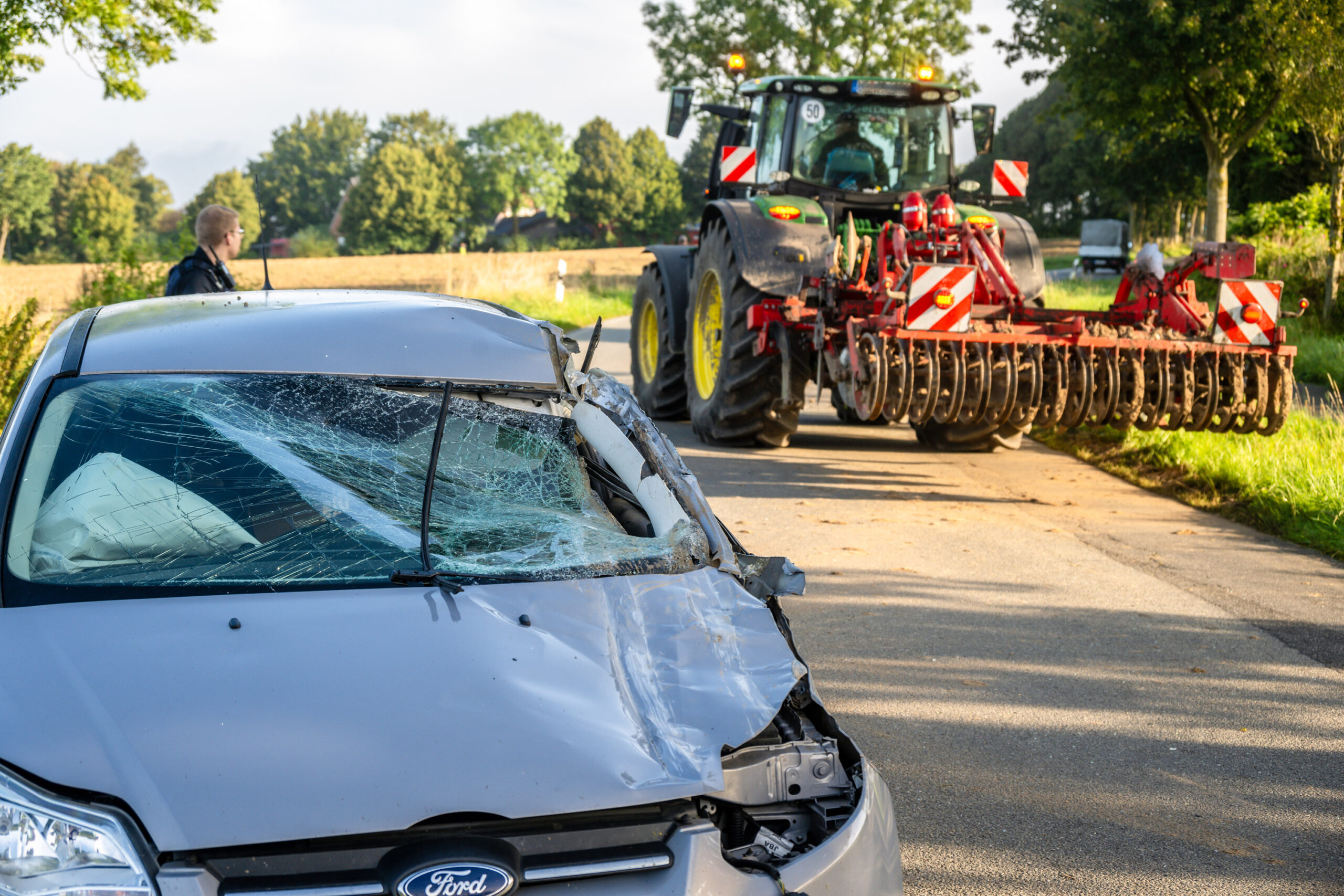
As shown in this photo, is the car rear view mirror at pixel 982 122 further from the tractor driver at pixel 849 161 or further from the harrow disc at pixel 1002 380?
the harrow disc at pixel 1002 380

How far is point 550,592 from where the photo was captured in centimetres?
230

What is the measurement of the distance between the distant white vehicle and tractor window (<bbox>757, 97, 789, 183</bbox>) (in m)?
30.8

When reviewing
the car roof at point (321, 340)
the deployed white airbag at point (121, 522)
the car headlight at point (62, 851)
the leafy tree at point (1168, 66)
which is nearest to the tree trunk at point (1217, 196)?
the leafy tree at point (1168, 66)

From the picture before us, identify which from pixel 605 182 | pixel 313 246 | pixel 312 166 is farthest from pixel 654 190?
pixel 312 166

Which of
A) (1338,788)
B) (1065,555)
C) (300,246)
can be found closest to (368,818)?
(1338,788)

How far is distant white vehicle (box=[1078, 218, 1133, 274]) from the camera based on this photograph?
38562 mm

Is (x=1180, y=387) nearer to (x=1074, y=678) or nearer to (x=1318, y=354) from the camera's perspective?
(x=1074, y=678)

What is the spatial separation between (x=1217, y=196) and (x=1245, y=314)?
16126 millimetres

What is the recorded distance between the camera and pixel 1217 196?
2138 cm

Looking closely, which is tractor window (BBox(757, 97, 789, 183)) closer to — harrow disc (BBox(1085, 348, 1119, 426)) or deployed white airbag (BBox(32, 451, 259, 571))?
harrow disc (BBox(1085, 348, 1119, 426))

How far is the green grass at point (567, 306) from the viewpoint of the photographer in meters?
22.0

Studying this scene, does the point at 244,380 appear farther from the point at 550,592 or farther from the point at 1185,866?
the point at 1185,866

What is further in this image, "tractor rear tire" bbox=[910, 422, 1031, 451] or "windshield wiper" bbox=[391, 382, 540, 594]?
"tractor rear tire" bbox=[910, 422, 1031, 451]

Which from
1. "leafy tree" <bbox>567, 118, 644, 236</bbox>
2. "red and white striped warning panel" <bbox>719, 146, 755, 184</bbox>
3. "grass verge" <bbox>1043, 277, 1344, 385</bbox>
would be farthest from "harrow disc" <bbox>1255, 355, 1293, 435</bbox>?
"leafy tree" <bbox>567, 118, 644, 236</bbox>
